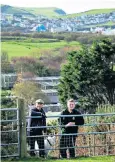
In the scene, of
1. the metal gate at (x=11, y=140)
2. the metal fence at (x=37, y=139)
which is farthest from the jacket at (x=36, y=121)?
the metal gate at (x=11, y=140)

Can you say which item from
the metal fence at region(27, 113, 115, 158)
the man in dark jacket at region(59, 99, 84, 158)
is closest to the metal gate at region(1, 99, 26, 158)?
the metal fence at region(27, 113, 115, 158)

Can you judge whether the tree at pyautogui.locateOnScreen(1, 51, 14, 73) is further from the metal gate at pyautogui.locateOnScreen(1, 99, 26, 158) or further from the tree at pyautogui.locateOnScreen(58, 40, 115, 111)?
the metal gate at pyautogui.locateOnScreen(1, 99, 26, 158)

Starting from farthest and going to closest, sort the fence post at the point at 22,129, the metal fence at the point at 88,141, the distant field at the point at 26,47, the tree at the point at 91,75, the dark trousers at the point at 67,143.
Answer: the distant field at the point at 26,47 < the tree at the point at 91,75 < the dark trousers at the point at 67,143 < the metal fence at the point at 88,141 < the fence post at the point at 22,129

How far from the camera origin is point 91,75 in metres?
39.9

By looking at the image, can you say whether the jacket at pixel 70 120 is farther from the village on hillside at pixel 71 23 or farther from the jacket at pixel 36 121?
the village on hillside at pixel 71 23

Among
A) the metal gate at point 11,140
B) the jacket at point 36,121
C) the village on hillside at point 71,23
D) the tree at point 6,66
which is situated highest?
the village on hillside at point 71,23

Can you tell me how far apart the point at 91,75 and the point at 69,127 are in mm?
31152

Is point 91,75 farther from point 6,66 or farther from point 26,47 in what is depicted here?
point 26,47

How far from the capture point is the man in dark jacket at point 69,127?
8812 millimetres

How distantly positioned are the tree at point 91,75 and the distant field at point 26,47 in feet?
154

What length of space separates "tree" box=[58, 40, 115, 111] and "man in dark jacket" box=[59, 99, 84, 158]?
29.7m

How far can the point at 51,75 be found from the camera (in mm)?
91938

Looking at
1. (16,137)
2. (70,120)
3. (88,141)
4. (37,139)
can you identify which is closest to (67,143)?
(70,120)

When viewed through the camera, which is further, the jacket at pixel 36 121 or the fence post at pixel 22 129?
the jacket at pixel 36 121
